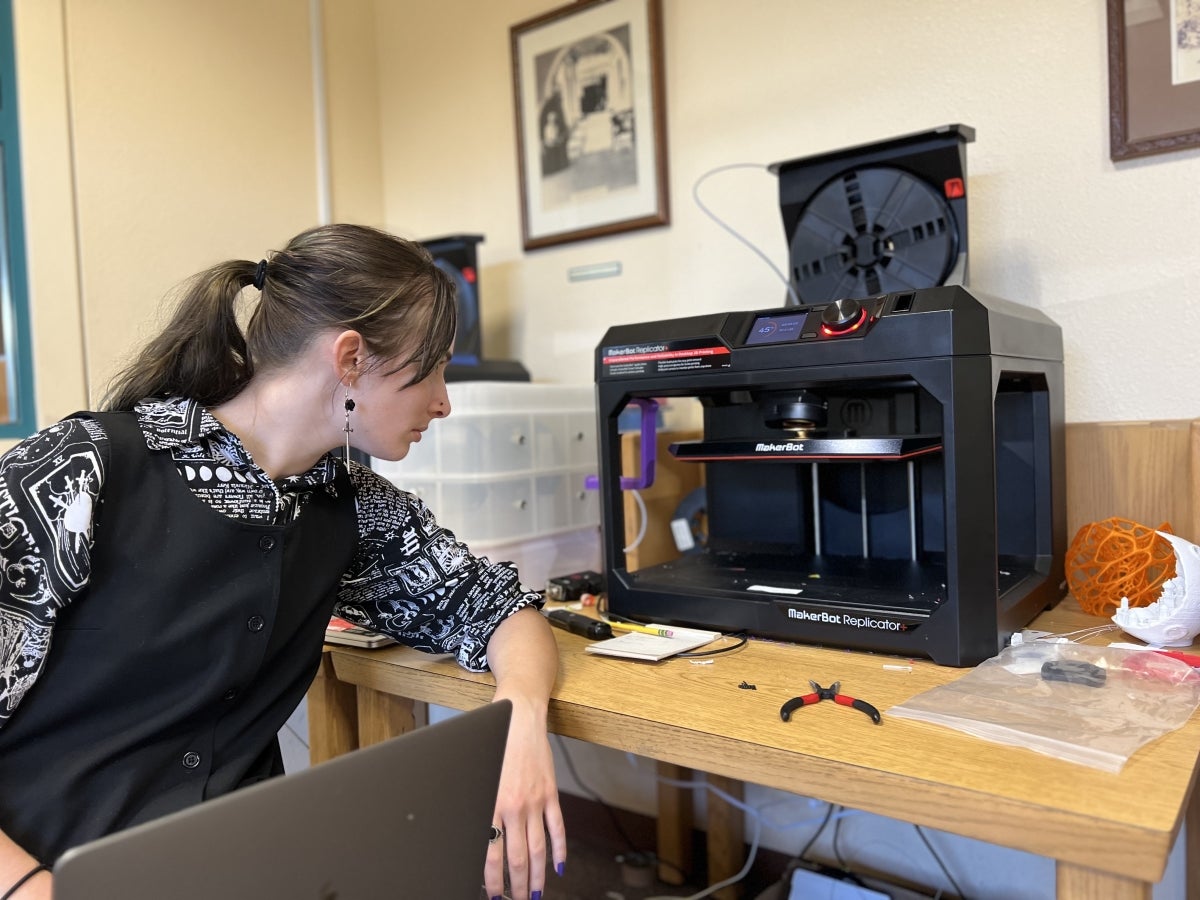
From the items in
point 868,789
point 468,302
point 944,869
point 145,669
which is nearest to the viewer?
point 868,789

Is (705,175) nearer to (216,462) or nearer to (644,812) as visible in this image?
(216,462)

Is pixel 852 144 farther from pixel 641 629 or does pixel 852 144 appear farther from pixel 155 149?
pixel 155 149

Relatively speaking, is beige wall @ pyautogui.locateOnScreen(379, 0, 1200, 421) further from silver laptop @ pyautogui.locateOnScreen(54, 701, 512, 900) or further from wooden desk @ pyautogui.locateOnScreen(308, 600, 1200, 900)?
silver laptop @ pyautogui.locateOnScreen(54, 701, 512, 900)

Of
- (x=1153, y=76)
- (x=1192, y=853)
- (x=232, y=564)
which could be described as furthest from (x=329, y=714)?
(x=1153, y=76)

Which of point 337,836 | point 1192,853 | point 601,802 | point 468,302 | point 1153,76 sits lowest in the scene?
point 601,802

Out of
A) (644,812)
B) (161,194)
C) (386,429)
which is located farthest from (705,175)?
(644,812)

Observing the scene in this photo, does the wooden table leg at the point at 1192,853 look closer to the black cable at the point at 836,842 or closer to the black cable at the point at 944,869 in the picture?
the black cable at the point at 944,869

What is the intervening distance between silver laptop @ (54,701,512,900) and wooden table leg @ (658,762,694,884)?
3.40 feet

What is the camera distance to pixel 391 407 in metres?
0.88

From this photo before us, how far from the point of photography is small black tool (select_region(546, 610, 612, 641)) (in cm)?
101

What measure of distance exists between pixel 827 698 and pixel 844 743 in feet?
0.32

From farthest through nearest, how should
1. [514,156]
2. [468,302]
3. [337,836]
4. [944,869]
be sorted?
1. [514,156]
2. [468,302]
3. [944,869]
4. [337,836]

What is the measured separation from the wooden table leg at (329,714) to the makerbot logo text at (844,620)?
53cm

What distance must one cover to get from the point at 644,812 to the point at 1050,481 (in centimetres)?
105
